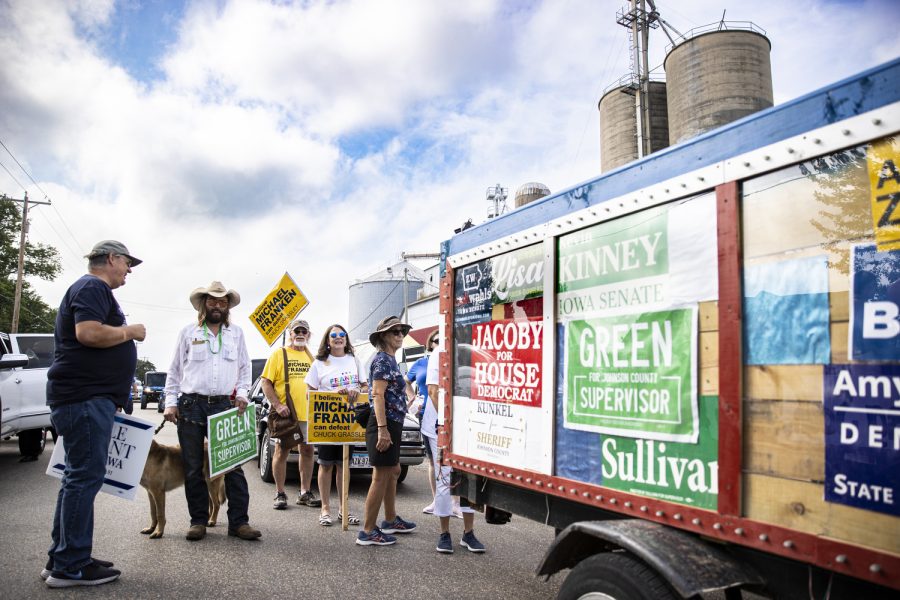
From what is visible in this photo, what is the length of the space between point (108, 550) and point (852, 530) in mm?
4979

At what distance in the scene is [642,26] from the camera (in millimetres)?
26844

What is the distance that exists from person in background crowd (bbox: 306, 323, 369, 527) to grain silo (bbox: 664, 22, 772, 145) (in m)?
20.4

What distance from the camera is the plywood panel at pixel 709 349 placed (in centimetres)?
222

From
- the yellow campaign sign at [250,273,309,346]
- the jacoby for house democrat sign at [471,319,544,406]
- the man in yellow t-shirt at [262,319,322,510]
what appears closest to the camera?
the jacoby for house democrat sign at [471,319,544,406]

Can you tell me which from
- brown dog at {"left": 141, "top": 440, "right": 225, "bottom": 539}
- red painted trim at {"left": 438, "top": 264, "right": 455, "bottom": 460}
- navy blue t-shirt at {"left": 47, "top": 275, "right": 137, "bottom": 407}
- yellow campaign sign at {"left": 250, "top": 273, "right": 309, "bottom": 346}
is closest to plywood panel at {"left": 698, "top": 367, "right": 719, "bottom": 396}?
red painted trim at {"left": 438, "top": 264, "right": 455, "bottom": 460}

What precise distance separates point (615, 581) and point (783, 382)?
36.8 inches

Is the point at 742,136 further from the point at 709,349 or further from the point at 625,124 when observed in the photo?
the point at 625,124

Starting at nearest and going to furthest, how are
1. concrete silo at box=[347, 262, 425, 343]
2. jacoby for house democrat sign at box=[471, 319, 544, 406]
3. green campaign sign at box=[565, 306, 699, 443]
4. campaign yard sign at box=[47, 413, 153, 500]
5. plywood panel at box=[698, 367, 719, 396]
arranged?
plywood panel at box=[698, 367, 719, 396], green campaign sign at box=[565, 306, 699, 443], jacoby for house democrat sign at box=[471, 319, 544, 406], campaign yard sign at box=[47, 413, 153, 500], concrete silo at box=[347, 262, 425, 343]

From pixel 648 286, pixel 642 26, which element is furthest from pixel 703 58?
pixel 648 286

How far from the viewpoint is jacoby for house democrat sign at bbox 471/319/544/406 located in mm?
3158

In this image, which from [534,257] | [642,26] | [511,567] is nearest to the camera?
[534,257]

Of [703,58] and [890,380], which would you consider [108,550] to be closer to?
[890,380]

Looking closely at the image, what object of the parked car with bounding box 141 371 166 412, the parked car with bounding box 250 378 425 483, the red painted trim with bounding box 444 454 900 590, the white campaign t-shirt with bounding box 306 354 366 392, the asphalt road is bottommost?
the parked car with bounding box 141 371 166 412

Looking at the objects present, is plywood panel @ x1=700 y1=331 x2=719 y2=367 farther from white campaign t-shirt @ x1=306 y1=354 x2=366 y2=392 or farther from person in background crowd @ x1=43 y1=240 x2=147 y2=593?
white campaign t-shirt @ x1=306 y1=354 x2=366 y2=392
